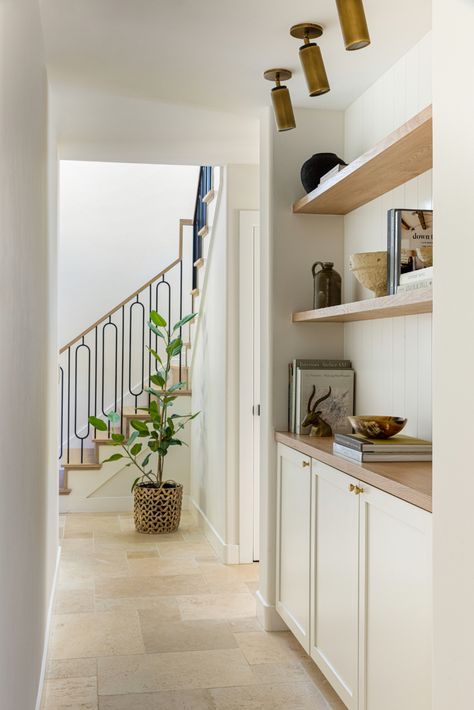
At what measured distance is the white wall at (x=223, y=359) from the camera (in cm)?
462

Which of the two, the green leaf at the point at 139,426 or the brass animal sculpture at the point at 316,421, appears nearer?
the brass animal sculpture at the point at 316,421

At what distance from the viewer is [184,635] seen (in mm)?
3320

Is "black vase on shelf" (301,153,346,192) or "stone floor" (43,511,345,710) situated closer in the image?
"stone floor" (43,511,345,710)

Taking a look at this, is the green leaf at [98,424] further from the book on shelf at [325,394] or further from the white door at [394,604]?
the white door at [394,604]

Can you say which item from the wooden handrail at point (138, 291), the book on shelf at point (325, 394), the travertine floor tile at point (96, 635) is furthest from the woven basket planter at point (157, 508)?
the book on shelf at point (325, 394)

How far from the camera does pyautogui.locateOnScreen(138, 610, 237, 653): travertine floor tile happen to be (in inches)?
126

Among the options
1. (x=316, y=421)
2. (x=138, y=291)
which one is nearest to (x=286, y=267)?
(x=316, y=421)

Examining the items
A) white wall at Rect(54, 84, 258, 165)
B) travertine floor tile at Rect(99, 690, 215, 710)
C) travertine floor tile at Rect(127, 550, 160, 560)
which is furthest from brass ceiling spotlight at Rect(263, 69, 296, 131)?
travertine floor tile at Rect(127, 550, 160, 560)

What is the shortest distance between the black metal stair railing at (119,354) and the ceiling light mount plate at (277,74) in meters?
3.57

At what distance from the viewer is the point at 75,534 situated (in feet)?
17.4

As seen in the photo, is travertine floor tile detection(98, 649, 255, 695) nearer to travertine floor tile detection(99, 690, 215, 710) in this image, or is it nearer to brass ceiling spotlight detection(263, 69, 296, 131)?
travertine floor tile detection(99, 690, 215, 710)

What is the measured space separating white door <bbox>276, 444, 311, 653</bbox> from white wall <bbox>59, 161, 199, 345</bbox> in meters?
4.15
